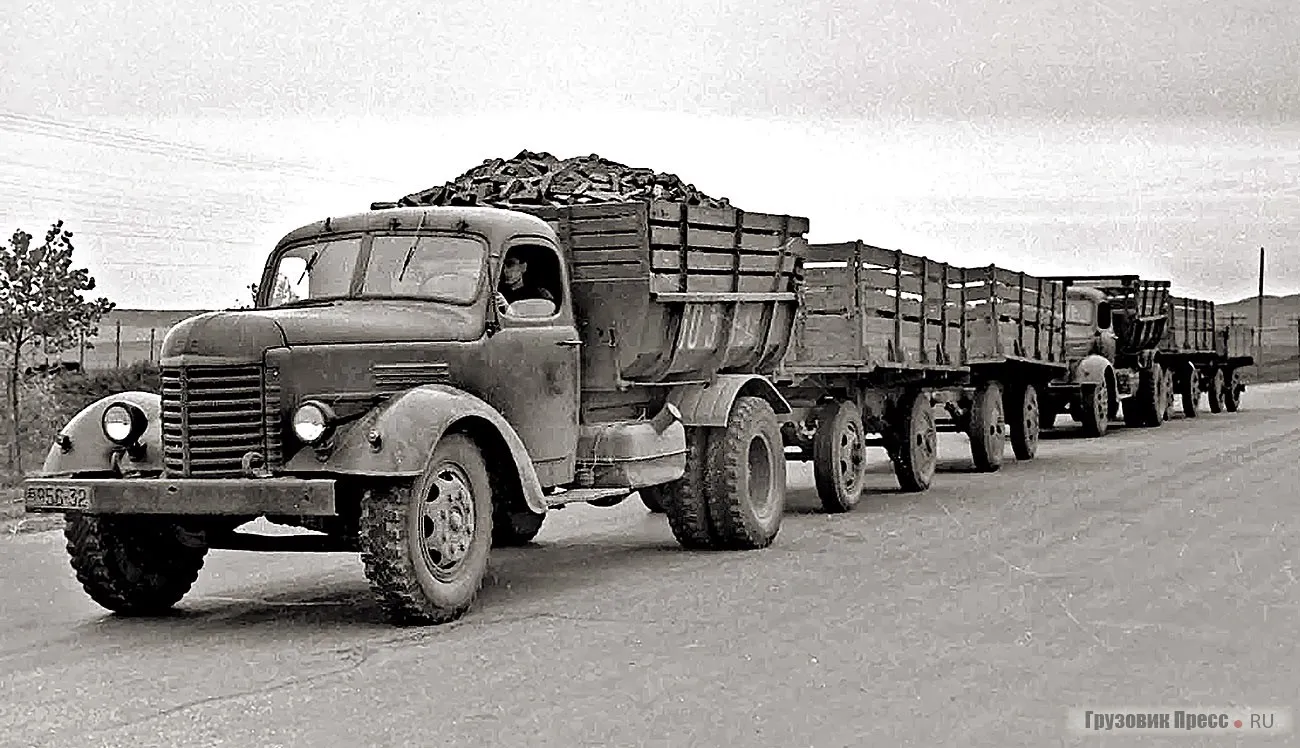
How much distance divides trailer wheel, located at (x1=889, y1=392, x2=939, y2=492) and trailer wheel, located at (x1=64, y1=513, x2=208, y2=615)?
8.82 meters

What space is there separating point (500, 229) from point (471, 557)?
6.87 feet

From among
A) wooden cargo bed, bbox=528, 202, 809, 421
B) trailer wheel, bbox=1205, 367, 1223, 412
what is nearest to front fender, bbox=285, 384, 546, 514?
wooden cargo bed, bbox=528, 202, 809, 421

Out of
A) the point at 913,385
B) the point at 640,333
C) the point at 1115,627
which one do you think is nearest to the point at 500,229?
the point at 640,333

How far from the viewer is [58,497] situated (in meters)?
8.85

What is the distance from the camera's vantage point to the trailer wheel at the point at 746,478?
39.2 ft

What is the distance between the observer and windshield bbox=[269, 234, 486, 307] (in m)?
9.90

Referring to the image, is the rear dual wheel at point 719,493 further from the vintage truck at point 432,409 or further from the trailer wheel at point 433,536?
the trailer wheel at point 433,536

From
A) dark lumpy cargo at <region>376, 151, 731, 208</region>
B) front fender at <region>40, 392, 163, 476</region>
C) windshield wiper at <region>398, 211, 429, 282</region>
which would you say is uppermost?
dark lumpy cargo at <region>376, 151, 731, 208</region>

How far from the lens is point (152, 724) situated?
6531mm

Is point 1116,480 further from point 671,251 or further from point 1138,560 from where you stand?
point 671,251

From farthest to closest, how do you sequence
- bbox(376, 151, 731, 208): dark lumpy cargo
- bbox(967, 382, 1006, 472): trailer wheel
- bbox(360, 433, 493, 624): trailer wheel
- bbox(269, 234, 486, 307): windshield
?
bbox(967, 382, 1006, 472): trailer wheel < bbox(376, 151, 731, 208): dark lumpy cargo < bbox(269, 234, 486, 307): windshield < bbox(360, 433, 493, 624): trailer wheel

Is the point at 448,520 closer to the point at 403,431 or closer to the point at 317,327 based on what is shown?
the point at 403,431

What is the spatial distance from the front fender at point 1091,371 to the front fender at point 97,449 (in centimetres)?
1971

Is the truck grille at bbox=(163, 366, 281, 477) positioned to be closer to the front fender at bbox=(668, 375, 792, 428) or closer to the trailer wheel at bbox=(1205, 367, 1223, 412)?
the front fender at bbox=(668, 375, 792, 428)
